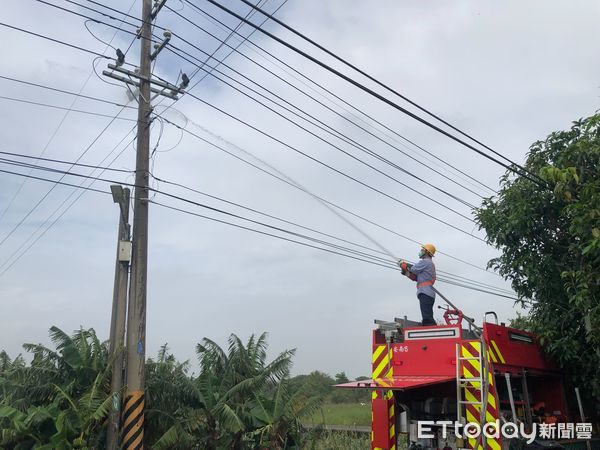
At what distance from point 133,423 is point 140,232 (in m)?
3.14

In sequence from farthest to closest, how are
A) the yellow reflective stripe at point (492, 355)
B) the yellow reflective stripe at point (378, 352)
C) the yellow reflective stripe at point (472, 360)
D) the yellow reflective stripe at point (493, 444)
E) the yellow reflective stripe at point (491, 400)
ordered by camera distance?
1. the yellow reflective stripe at point (378, 352)
2. the yellow reflective stripe at point (492, 355)
3. the yellow reflective stripe at point (472, 360)
4. the yellow reflective stripe at point (491, 400)
5. the yellow reflective stripe at point (493, 444)

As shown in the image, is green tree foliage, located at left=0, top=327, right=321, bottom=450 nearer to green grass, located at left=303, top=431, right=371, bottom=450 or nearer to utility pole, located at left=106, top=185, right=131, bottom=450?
utility pole, located at left=106, top=185, right=131, bottom=450

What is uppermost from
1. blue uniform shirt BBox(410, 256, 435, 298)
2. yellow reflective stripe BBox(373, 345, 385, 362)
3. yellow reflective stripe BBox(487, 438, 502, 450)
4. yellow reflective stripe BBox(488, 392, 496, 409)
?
blue uniform shirt BBox(410, 256, 435, 298)

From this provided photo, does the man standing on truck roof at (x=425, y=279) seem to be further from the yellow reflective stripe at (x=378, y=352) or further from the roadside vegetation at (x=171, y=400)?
the roadside vegetation at (x=171, y=400)

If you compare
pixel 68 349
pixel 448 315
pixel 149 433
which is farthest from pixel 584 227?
pixel 68 349

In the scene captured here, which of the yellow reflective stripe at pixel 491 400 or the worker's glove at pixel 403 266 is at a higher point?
the worker's glove at pixel 403 266

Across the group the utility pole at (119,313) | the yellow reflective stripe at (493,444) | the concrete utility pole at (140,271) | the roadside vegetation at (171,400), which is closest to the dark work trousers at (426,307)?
the yellow reflective stripe at (493,444)

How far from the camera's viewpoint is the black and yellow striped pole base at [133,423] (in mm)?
9055

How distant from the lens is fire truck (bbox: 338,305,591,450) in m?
7.27

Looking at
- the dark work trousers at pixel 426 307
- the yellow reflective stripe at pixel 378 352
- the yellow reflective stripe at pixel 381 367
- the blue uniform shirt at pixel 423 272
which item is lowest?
the yellow reflective stripe at pixel 381 367

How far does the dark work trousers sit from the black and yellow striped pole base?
15.7 feet

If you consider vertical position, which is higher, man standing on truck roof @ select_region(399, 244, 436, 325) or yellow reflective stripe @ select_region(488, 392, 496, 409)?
man standing on truck roof @ select_region(399, 244, 436, 325)

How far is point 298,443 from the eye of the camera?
11.3 m

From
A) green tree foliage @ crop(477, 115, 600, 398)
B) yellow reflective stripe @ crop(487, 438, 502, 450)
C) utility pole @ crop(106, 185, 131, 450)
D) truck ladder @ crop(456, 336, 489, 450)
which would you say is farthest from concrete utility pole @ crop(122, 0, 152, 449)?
green tree foliage @ crop(477, 115, 600, 398)
